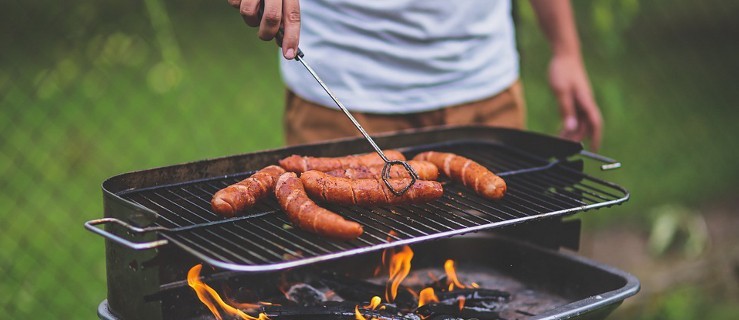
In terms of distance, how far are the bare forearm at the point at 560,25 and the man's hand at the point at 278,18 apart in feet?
5.98

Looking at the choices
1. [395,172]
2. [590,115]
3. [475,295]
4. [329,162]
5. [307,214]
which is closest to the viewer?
[307,214]

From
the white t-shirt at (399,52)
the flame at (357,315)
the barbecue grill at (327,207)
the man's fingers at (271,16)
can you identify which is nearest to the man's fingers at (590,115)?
the white t-shirt at (399,52)

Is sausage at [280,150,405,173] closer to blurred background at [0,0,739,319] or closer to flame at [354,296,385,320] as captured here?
flame at [354,296,385,320]

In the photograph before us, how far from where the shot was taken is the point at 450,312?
2633 millimetres

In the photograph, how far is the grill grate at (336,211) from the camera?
7.00ft

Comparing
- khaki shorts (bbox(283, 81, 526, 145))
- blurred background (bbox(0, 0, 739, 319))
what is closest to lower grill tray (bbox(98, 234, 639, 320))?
khaki shorts (bbox(283, 81, 526, 145))

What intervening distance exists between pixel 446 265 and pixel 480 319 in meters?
0.47

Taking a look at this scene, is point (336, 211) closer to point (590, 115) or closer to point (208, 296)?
point (208, 296)

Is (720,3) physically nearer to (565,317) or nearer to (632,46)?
(632,46)

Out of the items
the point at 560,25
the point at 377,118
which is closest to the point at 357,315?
the point at 377,118

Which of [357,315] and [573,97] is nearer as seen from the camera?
[357,315]

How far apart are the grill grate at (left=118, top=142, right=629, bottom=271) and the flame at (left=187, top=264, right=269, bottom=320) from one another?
16 centimetres

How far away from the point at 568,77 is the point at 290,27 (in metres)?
1.81

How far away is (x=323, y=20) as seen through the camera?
3.29 meters
